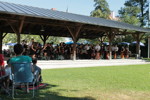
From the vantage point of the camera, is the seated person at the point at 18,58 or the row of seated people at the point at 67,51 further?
the row of seated people at the point at 67,51

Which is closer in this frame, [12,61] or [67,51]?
[12,61]

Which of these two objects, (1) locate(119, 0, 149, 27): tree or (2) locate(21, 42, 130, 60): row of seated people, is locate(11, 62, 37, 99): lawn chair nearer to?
(2) locate(21, 42, 130, 60): row of seated people

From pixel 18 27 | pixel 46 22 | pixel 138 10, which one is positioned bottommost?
pixel 18 27

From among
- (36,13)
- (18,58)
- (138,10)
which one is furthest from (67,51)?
(138,10)

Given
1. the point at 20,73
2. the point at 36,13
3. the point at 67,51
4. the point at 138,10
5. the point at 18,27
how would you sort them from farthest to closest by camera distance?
1. the point at 138,10
2. the point at 67,51
3. the point at 18,27
4. the point at 36,13
5. the point at 20,73

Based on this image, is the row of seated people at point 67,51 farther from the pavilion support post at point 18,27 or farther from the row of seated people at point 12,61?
the row of seated people at point 12,61

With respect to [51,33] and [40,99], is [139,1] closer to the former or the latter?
[51,33]

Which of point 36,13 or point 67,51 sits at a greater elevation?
point 36,13

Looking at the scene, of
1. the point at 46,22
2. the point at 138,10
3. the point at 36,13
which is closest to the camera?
the point at 36,13

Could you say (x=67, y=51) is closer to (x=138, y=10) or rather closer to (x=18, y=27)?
(x=18, y=27)

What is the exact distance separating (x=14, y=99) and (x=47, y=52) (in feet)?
34.0

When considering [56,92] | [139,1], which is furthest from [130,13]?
[56,92]

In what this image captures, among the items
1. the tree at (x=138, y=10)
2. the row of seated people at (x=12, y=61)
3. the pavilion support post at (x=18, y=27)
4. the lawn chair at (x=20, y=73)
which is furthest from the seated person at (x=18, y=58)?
the tree at (x=138, y=10)

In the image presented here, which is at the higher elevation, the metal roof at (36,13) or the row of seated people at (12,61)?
the metal roof at (36,13)
